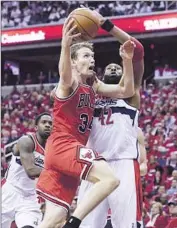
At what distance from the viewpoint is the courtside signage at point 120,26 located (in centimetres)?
2266

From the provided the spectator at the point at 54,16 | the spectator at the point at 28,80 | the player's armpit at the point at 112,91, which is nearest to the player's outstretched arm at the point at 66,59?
the player's armpit at the point at 112,91

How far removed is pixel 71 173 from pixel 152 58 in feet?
68.2

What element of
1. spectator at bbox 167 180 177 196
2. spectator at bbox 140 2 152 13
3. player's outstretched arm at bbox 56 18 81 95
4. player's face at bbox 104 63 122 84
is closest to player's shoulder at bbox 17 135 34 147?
player's face at bbox 104 63 122 84

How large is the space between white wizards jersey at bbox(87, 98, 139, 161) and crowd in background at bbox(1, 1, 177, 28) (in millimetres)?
16732

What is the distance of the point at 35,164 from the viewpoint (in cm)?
728

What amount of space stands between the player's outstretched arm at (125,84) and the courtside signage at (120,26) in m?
15.8

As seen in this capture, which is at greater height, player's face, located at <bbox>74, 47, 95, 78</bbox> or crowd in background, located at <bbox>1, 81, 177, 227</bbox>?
player's face, located at <bbox>74, 47, 95, 78</bbox>

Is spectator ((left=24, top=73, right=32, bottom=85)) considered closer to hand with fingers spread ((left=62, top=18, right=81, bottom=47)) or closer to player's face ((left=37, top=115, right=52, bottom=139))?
player's face ((left=37, top=115, right=52, bottom=139))

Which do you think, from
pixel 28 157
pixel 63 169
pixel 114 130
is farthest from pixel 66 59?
pixel 28 157

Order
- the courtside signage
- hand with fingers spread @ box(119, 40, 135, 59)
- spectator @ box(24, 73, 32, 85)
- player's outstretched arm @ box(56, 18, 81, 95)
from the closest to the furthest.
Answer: player's outstretched arm @ box(56, 18, 81, 95)
hand with fingers spread @ box(119, 40, 135, 59)
the courtside signage
spectator @ box(24, 73, 32, 85)

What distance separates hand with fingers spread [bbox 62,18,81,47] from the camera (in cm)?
565

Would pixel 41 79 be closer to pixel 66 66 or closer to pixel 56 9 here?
pixel 56 9

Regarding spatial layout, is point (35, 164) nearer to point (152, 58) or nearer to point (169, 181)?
point (169, 181)

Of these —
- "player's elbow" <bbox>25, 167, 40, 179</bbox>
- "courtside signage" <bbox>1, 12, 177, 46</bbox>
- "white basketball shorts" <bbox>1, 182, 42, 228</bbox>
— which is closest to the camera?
"player's elbow" <bbox>25, 167, 40, 179</bbox>
